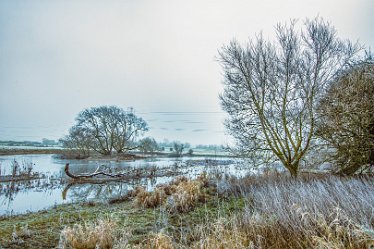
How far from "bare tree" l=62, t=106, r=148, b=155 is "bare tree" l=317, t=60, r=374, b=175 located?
32992 mm

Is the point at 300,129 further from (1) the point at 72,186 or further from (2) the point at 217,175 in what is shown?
(1) the point at 72,186

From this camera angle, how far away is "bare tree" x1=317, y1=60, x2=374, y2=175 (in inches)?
336

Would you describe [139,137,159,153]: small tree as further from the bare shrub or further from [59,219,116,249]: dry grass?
[59,219,116,249]: dry grass

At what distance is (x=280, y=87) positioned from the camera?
11.4m

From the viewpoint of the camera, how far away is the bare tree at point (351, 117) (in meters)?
8.52

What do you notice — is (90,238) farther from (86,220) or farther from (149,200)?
(149,200)

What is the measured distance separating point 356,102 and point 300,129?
285cm

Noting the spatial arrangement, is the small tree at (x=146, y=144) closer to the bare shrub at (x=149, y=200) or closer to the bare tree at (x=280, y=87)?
the bare tree at (x=280, y=87)


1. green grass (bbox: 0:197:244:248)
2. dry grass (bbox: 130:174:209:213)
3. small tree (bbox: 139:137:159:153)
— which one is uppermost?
small tree (bbox: 139:137:159:153)

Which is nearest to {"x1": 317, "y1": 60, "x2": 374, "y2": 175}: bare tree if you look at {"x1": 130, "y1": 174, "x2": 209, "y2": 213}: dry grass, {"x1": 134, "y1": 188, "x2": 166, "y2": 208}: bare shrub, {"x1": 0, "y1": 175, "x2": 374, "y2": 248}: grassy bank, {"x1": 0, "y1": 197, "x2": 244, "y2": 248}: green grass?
{"x1": 0, "y1": 175, "x2": 374, "y2": 248}: grassy bank

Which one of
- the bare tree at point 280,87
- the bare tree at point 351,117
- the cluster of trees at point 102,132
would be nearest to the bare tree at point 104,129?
the cluster of trees at point 102,132

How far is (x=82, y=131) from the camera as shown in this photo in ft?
122

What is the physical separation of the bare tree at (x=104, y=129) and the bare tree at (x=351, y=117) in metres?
33.0

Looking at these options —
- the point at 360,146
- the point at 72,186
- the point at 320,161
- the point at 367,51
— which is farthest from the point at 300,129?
the point at 72,186
